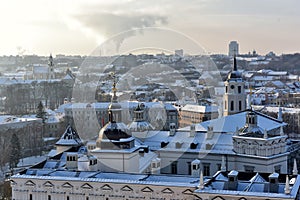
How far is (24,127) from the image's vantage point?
54.0 metres

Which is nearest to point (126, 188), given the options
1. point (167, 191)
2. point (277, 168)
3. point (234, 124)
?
point (167, 191)

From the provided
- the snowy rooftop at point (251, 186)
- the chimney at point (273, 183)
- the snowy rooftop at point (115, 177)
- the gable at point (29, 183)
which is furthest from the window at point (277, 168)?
the gable at point (29, 183)

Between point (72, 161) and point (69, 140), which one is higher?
point (69, 140)

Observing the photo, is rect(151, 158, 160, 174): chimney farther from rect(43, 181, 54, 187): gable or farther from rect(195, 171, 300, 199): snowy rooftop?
rect(43, 181, 54, 187): gable

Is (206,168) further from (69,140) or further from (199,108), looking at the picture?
(199,108)

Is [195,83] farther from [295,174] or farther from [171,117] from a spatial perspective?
[295,174]

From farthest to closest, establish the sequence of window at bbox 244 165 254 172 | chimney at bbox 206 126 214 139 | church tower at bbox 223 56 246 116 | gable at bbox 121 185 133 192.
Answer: church tower at bbox 223 56 246 116 → chimney at bbox 206 126 214 139 → window at bbox 244 165 254 172 → gable at bbox 121 185 133 192

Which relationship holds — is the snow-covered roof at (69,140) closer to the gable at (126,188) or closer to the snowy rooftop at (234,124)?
the snowy rooftop at (234,124)

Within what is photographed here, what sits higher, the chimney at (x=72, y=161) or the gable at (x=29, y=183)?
the chimney at (x=72, y=161)

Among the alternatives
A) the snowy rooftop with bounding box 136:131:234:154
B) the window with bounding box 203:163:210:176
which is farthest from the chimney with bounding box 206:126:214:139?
the window with bounding box 203:163:210:176

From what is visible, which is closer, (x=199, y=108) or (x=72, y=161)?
(x=72, y=161)

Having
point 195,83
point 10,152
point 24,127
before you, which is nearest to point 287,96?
point 195,83

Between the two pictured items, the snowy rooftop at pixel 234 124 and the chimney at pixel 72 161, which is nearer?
the chimney at pixel 72 161

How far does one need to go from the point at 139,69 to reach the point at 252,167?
85.5 meters
